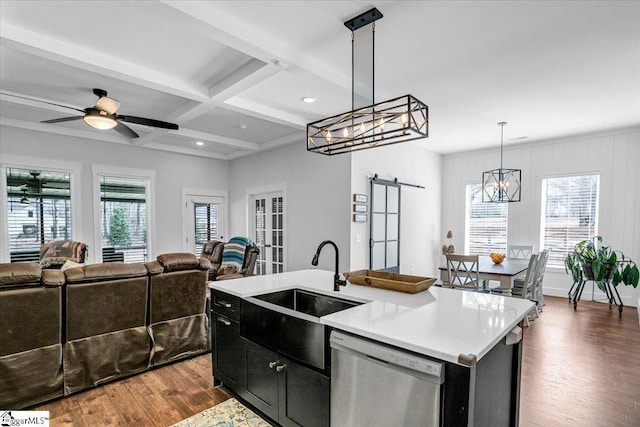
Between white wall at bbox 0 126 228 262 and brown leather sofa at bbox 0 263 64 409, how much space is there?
141 inches

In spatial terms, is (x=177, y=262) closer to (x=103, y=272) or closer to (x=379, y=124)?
(x=103, y=272)

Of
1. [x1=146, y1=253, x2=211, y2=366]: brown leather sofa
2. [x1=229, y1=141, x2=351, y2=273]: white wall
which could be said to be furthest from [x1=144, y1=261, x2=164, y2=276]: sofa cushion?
[x1=229, y1=141, x2=351, y2=273]: white wall

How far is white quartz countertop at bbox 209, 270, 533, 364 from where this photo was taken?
1.34 m

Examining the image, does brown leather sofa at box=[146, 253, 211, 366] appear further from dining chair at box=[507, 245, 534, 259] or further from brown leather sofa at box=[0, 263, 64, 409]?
dining chair at box=[507, 245, 534, 259]

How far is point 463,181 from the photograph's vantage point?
679 cm

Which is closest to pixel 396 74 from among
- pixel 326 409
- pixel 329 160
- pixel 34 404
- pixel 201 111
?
pixel 329 160

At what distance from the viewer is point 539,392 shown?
262cm

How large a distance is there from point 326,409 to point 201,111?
3.71m

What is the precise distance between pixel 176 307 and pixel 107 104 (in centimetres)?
224

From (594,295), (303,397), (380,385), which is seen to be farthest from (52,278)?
(594,295)

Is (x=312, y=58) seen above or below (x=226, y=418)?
above

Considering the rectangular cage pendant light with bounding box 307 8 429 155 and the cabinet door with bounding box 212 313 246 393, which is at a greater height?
the rectangular cage pendant light with bounding box 307 8 429 155

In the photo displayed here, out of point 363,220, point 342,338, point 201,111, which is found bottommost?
point 342,338

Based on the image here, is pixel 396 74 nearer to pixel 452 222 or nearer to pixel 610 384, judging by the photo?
pixel 610 384
